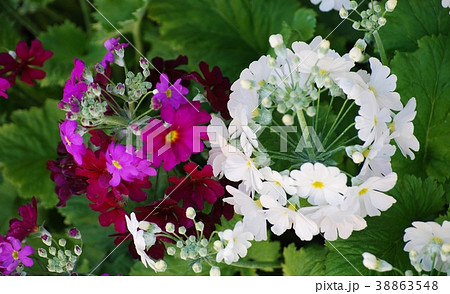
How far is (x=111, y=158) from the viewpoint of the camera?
46.5 inches

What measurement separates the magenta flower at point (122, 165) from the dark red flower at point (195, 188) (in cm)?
10

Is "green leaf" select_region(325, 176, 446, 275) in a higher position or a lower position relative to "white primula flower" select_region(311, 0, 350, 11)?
lower

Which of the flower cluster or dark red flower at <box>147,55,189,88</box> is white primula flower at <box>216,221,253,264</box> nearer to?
dark red flower at <box>147,55,189,88</box>

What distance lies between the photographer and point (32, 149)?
1779 millimetres

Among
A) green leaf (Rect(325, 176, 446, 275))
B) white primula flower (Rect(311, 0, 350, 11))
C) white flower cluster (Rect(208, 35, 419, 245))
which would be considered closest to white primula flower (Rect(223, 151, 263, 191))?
white flower cluster (Rect(208, 35, 419, 245))

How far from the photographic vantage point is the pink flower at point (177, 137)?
117cm

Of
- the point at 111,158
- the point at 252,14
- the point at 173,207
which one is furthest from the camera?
the point at 252,14

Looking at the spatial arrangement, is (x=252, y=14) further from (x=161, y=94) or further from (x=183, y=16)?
(x=161, y=94)

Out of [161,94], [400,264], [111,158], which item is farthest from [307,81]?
[400,264]

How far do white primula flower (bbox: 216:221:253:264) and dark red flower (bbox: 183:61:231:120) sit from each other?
0.27m

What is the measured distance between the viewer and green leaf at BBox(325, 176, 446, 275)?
1310 millimetres

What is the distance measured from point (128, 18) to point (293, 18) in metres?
0.48

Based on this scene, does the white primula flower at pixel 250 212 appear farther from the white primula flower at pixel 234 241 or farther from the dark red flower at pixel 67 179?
the dark red flower at pixel 67 179

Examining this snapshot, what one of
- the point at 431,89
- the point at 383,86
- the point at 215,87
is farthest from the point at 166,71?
the point at 431,89
